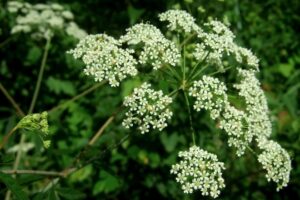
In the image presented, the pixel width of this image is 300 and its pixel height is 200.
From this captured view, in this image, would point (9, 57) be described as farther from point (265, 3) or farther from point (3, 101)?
point (265, 3)

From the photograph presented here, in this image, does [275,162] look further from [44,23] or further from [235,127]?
[44,23]

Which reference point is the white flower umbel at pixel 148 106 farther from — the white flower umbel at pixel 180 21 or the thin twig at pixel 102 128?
the white flower umbel at pixel 180 21

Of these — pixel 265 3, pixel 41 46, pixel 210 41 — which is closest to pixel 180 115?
pixel 210 41

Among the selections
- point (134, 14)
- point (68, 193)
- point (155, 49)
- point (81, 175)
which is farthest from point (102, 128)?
point (134, 14)

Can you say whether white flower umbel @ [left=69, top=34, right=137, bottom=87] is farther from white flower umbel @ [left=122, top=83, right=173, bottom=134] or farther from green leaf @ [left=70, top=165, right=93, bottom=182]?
green leaf @ [left=70, top=165, right=93, bottom=182]

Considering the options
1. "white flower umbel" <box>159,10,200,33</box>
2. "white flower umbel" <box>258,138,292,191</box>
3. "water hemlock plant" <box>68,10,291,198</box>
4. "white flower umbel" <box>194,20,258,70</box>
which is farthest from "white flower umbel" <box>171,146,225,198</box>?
"white flower umbel" <box>159,10,200,33</box>

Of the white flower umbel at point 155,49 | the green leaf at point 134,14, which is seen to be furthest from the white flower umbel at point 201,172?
the green leaf at point 134,14

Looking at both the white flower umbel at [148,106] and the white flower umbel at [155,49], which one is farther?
the white flower umbel at [155,49]
